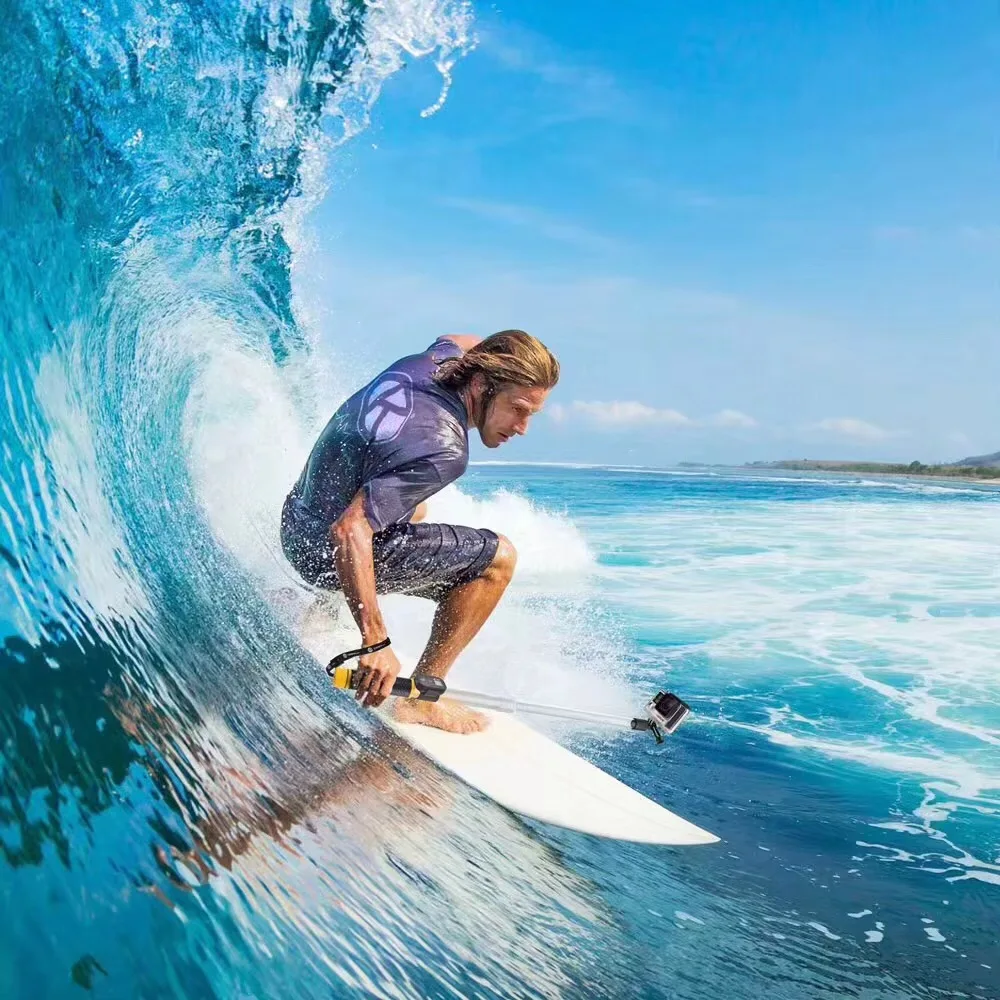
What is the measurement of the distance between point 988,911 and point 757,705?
8.51ft

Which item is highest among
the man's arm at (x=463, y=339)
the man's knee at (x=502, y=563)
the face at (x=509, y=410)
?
the man's arm at (x=463, y=339)

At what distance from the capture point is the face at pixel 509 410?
10.6 ft

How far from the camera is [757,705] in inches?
223

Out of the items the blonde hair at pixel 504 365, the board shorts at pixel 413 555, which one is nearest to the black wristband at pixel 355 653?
the board shorts at pixel 413 555

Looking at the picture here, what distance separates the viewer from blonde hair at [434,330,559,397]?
3.18m

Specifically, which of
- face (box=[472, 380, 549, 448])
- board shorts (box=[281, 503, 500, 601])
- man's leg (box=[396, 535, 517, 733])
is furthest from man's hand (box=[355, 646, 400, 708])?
face (box=[472, 380, 549, 448])

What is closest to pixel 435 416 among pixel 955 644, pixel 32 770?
pixel 32 770

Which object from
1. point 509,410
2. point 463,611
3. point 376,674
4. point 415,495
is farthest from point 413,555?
point 376,674

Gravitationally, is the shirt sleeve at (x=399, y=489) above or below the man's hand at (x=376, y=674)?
above

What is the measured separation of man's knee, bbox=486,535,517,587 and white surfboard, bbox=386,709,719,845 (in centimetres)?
68

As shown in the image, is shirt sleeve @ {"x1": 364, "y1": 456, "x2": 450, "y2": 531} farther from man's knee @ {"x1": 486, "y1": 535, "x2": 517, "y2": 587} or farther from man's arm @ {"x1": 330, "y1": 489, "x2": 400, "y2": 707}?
man's knee @ {"x1": 486, "y1": 535, "x2": 517, "y2": 587}

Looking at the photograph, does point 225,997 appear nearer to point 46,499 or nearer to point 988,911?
point 46,499

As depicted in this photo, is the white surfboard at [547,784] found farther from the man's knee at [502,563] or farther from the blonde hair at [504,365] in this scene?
the blonde hair at [504,365]

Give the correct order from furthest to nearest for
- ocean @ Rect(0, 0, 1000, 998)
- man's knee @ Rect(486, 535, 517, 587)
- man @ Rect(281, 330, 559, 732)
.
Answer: man's knee @ Rect(486, 535, 517, 587) < man @ Rect(281, 330, 559, 732) < ocean @ Rect(0, 0, 1000, 998)
